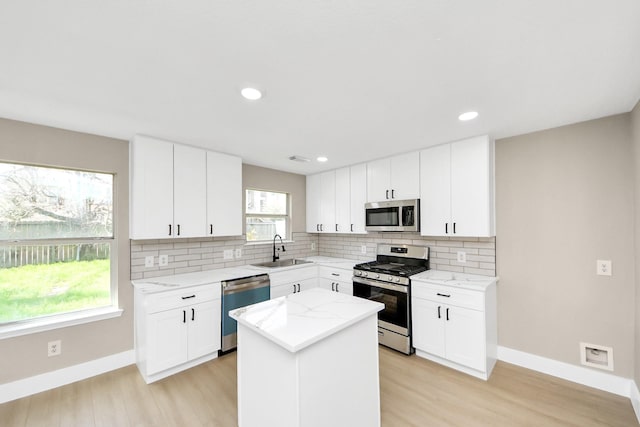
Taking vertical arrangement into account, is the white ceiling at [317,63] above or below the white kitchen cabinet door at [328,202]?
above

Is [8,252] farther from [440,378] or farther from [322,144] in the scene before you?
[440,378]

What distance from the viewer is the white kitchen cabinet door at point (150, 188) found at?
103 inches

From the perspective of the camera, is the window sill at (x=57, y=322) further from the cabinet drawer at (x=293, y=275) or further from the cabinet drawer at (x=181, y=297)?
the cabinet drawer at (x=293, y=275)

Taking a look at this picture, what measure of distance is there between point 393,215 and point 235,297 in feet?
7.04

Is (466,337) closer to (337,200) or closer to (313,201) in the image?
(337,200)

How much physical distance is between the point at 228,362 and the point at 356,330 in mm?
1823

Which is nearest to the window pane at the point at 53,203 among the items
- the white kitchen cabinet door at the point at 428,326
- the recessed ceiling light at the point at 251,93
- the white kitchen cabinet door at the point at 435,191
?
the recessed ceiling light at the point at 251,93

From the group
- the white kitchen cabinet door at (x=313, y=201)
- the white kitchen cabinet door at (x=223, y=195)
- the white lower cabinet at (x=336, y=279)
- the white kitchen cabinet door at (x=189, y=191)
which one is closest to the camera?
the white kitchen cabinet door at (x=189, y=191)

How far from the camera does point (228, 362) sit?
2.79 m

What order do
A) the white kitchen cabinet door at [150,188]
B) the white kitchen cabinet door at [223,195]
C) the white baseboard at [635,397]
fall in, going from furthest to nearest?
1. the white kitchen cabinet door at [223,195]
2. the white kitchen cabinet door at [150,188]
3. the white baseboard at [635,397]

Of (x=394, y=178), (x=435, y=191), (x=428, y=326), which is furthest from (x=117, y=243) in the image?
(x=435, y=191)

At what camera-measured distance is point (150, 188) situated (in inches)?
106

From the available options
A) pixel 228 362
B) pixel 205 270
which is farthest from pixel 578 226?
pixel 205 270

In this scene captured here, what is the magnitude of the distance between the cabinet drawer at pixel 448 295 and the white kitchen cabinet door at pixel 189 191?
2.50 meters
